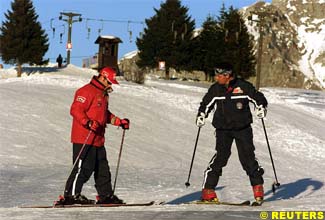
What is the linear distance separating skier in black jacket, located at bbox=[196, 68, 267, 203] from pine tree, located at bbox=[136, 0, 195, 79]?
157 feet

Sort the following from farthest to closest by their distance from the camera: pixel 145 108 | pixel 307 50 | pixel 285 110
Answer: pixel 307 50
pixel 285 110
pixel 145 108

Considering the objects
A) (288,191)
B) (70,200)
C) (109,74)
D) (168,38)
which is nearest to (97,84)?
(109,74)

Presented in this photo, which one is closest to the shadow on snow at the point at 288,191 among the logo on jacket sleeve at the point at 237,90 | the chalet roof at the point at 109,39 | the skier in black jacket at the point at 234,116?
the skier in black jacket at the point at 234,116

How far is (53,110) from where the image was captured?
1927 centimetres

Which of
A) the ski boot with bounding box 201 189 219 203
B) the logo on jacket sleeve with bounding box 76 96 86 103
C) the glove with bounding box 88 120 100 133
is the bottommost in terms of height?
the ski boot with bounding box 201 189 219 203

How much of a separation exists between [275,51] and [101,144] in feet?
340

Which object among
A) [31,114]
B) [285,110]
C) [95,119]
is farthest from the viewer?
[285,110]

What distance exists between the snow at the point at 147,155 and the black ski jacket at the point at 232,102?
1.12 m

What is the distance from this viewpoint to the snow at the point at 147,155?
23.7ft

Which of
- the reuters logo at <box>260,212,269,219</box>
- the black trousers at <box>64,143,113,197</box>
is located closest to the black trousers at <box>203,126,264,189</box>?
the reuters logo at <box>260,212,269,219</box>

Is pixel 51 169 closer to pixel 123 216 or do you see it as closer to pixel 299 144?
pixel 123 216

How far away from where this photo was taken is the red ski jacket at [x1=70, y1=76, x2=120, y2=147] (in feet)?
23.3

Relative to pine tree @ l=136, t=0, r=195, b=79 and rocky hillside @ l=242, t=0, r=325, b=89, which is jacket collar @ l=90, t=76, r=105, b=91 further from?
rocky hillside @ l=242, t=0, r=325, b=89

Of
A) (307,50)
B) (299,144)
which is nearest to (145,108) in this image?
(299,144)
